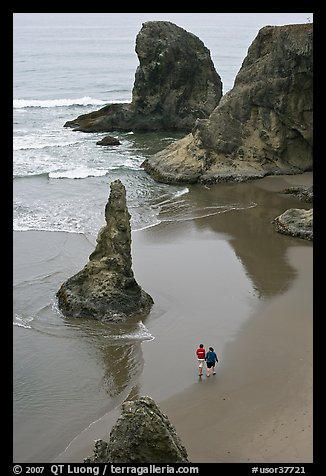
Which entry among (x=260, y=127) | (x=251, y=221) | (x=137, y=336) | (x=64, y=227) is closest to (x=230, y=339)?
(x=137, y=336)

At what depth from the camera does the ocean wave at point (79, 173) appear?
3183cm

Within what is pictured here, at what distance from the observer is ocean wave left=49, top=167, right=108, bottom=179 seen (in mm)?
31828

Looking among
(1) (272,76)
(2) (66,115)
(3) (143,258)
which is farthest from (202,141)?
(2) (66,115)

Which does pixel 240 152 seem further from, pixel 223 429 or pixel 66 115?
pixel 66 115

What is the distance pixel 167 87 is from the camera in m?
44.1

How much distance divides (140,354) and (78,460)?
12.7ft

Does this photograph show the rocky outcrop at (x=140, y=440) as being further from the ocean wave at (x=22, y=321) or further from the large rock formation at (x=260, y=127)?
the large rock formation at (x=260, y=127)

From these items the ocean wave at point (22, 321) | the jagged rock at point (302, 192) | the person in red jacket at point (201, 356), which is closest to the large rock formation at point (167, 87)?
the jagged rock at point (302, 192)

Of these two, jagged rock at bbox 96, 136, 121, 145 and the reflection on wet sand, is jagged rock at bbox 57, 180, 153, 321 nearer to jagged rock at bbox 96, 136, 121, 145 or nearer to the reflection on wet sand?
the reflection on wet sand

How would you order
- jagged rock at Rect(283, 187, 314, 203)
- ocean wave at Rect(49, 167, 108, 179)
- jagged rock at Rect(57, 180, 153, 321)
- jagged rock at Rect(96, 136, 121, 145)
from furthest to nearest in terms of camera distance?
jagged rock at Rect(96, 136, 121, 145) < ocean wave at Rect(49, 167, 108, 179) < jagged rock at Rect(283, 187, 314, 203) < jagged rock at Rect(57, 180, 153, 321)

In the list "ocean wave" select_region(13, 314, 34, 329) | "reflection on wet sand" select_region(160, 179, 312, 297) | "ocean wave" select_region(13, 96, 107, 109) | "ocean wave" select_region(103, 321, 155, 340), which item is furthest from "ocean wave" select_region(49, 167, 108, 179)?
"ocean wave" select_region(13, 96, 107, 109)

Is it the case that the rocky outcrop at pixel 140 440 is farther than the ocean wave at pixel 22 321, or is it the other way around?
the ocean wave at pixel 22 321

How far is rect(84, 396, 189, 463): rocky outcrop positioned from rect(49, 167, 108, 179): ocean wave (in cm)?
2392

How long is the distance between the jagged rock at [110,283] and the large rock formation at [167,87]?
28.4 meters
